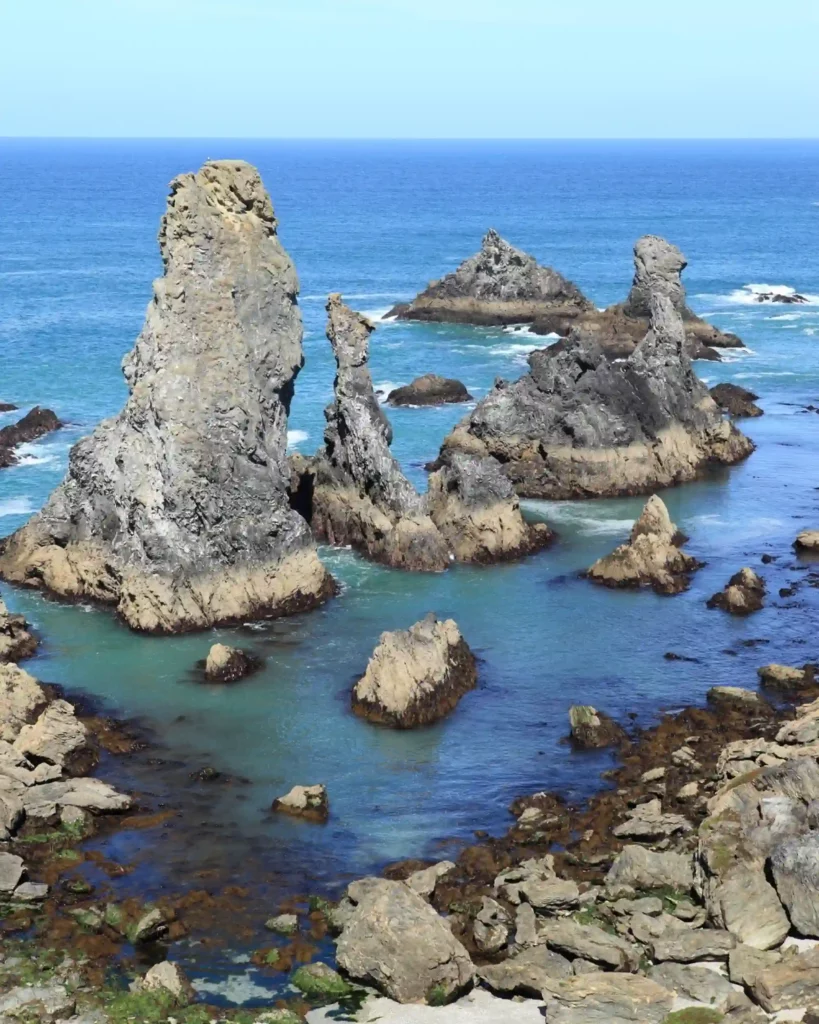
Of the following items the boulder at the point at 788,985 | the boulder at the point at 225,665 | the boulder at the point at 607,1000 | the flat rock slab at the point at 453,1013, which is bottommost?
the flat rock slab at the point at 453,1013

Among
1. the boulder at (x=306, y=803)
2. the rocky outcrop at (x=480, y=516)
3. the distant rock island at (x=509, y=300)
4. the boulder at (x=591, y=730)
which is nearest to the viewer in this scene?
the boulder at (x=306, y=803)

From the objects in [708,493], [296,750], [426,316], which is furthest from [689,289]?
[296,750]

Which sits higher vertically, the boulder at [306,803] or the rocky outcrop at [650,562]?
the rocky outcrop at [650,562]

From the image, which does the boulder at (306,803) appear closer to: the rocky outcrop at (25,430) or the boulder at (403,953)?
the boulder at (403,953)

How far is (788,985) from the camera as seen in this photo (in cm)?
3055

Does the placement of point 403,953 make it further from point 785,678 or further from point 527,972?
point 785,678

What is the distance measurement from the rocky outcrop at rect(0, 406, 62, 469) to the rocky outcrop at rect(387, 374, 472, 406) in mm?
20157

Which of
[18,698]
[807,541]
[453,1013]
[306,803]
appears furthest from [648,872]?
[807,541]

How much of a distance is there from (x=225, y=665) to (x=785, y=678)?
1793cm

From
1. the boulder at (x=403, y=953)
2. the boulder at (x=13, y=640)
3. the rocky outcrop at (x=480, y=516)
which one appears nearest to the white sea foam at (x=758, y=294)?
the rocky outcrop at (x=480, y=516)

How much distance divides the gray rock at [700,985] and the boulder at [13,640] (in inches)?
1038

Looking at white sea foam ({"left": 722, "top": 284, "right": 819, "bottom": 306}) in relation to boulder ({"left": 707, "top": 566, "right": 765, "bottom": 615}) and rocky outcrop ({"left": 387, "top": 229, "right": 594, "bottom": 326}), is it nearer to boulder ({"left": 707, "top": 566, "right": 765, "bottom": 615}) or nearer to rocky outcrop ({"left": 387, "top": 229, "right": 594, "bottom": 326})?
rocky outcrop ({"left": 387, "top": 229, "right": 594, "bottom": 326})

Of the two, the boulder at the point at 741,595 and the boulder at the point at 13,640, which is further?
the boulder at the point at 741,595

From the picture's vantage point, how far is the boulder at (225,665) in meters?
48.9
